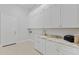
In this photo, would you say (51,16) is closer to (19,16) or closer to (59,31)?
(59,31)

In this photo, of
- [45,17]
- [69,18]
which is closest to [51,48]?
[45,17]

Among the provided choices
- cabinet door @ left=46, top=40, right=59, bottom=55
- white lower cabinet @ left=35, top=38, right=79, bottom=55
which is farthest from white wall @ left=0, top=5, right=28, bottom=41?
cabinet door @ left=46, top=40, right=59, bottom=55

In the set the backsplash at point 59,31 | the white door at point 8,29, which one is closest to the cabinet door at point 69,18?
the backsplash at point 59,31

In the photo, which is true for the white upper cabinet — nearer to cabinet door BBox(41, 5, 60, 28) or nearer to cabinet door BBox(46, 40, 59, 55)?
cabinet door BBox(41, 5, 60, 28)

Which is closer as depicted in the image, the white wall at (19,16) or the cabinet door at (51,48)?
the white wall at (19,16)

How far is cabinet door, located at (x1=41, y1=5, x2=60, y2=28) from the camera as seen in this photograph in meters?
2.56

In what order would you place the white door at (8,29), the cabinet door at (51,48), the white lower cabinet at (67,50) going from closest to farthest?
the white lower cabinet at (67,50)
the white door at (8,29)
the cabinet door at (51,48)

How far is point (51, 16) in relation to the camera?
2.67 metres

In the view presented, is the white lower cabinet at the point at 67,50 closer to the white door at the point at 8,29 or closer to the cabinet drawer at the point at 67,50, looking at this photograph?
the cabinet drawer at the point at 67,50

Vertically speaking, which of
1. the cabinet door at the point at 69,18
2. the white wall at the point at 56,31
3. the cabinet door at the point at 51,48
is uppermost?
the cabinet door at the point at 69,18

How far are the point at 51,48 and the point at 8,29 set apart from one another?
2.99ft

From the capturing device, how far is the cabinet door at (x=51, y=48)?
248cm

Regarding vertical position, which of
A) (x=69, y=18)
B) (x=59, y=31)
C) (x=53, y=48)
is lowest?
(x=53, y=48)

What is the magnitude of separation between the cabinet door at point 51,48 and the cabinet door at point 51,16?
0.35m
